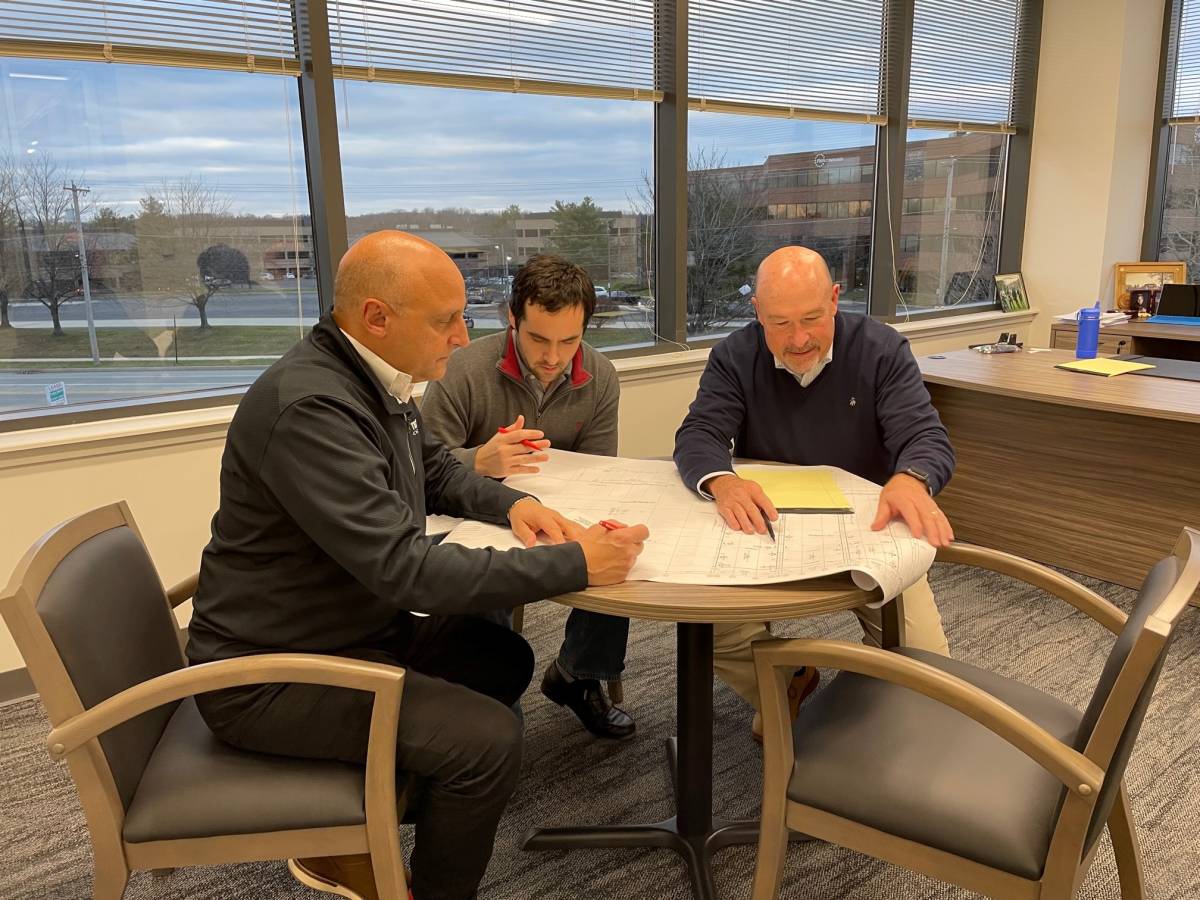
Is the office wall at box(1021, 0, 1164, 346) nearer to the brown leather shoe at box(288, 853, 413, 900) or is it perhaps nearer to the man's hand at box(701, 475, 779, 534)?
the man's hand at box(701, 475, 779, 534)

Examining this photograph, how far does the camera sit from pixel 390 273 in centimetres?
148

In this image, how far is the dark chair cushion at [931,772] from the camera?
4.17 ft

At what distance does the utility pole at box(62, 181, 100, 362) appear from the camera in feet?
8.70

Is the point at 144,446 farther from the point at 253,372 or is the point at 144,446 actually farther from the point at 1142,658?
the point at 1142,658

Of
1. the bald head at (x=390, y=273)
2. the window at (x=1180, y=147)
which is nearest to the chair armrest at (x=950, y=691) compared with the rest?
the bald head at (x=390, y=273)

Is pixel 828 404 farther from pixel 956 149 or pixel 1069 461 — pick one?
pixel 956 149

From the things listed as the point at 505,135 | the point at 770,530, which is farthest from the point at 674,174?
the point at 770,530

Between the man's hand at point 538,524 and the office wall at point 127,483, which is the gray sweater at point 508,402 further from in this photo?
the office wall at point 127,483

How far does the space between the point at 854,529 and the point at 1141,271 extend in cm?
438

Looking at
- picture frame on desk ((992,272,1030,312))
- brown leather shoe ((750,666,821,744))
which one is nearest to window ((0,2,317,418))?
brown leather shoe ((750,666,821,744))

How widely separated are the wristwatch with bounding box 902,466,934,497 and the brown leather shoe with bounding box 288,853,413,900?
1.18 metres

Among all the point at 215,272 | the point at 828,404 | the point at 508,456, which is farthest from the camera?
the point at 215,272

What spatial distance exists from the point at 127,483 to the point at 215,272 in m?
0.75

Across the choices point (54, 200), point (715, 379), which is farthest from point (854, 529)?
point (54, 200)
